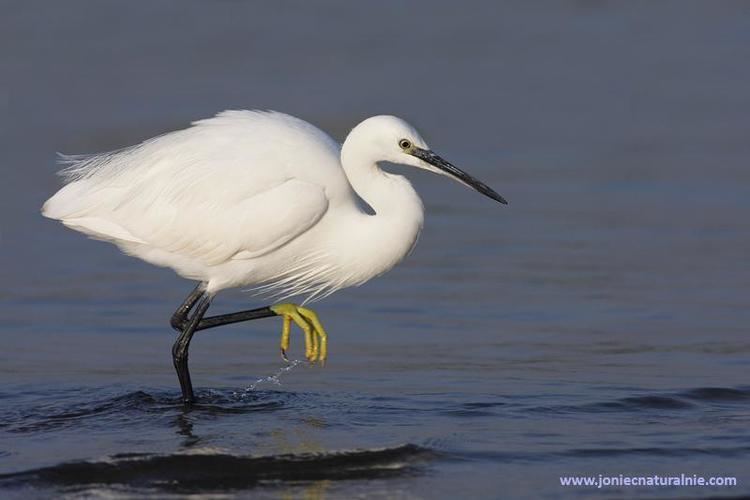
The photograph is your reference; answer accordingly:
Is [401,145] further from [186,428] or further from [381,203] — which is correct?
[186,428]

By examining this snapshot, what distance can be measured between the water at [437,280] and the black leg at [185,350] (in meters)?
0.19

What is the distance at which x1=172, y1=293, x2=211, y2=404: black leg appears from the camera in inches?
425

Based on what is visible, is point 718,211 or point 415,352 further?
point 718,211

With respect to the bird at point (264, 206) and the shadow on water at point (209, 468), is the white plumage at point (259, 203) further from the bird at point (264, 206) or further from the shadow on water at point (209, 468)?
the shadow on water at point (209, 468)

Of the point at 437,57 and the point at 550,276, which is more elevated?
the point at 437,57

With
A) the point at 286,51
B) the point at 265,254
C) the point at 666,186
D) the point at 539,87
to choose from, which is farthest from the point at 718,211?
the point at 286,51

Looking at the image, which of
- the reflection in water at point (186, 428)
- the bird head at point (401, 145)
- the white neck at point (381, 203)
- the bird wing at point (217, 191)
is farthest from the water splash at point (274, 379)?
the bird head at point (401, 145)

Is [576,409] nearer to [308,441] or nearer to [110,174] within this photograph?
[308,441]

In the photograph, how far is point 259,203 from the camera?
10305 millimetres

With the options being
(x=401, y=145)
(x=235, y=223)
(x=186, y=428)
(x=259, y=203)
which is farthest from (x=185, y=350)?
(x=401, y=145)

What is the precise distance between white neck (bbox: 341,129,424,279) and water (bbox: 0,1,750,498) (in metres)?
1.11

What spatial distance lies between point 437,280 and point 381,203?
3284mm

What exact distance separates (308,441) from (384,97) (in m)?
9.59

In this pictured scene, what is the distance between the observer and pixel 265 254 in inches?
419
